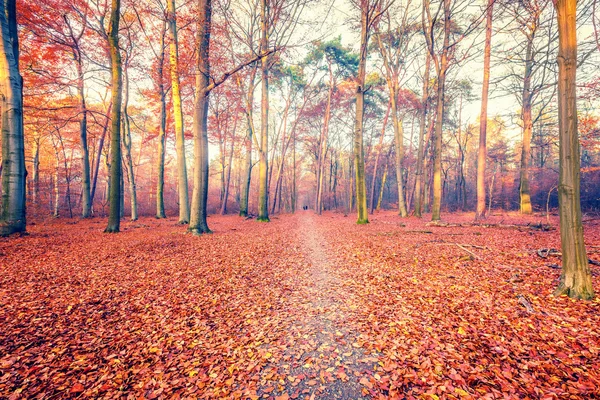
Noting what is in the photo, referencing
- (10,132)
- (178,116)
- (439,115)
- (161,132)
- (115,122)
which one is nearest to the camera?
(10,132)

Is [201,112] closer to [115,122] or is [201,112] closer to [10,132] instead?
[115,122]

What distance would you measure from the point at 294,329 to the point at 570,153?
5069mm

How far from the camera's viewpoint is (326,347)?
3064mm

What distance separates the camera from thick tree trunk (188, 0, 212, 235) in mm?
9359

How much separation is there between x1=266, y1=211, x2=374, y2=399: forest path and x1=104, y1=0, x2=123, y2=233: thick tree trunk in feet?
29.5

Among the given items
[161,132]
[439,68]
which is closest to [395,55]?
[439,68]

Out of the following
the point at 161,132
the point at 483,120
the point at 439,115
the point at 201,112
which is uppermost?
the point at 161,132

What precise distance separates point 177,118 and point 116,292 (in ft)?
35.7

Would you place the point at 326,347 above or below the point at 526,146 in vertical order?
below

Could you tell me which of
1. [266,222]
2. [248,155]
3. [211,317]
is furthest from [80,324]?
[248,155]

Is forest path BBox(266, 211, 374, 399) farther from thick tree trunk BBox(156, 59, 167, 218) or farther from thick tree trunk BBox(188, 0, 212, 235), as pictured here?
thick tree trunk BBox(156, 59, 167, 218)

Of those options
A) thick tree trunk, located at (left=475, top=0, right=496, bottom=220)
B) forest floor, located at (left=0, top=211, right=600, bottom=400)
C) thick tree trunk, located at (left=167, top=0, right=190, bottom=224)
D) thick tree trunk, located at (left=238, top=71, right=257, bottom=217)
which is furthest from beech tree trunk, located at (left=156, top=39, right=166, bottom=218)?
thick tree trunk, located at (left=475, top=0, right=496, bottom=220)

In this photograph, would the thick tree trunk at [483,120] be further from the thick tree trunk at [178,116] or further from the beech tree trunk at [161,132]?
the beech tree trunk at [161,132]

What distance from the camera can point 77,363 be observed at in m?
2.69
